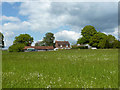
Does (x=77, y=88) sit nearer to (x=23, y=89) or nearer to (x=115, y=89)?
(x=115, y=89)

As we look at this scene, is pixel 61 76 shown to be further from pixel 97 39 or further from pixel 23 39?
pixel 23 39

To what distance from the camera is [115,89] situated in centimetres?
546

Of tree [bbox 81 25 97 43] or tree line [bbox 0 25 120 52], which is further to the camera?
tree [bbox 81 25 97 43]

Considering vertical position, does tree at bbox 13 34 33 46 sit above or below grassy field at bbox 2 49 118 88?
above

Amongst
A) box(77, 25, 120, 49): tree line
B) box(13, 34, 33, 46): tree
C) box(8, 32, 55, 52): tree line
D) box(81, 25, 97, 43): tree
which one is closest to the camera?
box(8, 32, 55, 52): tree line

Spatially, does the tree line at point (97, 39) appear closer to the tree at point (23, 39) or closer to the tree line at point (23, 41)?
the tree line at point (23, 41)

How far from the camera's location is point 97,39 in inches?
3406

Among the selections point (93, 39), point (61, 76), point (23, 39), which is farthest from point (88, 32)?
point (61, 76)

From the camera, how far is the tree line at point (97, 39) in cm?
8019

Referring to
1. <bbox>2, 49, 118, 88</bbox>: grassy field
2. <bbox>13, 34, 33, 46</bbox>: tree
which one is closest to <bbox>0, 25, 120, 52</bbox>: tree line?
<bbox>13, 34, 33, 46</bbox>: tree

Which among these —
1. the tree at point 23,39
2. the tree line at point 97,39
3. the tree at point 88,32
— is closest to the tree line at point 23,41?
the tree at point 23,39

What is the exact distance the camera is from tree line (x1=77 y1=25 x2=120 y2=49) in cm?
8019

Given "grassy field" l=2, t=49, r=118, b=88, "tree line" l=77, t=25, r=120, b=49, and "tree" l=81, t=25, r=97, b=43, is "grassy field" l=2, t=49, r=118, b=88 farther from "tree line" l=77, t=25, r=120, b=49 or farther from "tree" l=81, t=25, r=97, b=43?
"tree" l=81, t=25, r=97, b=43

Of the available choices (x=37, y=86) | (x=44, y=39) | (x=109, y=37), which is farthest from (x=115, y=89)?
(x=44, y=39)
